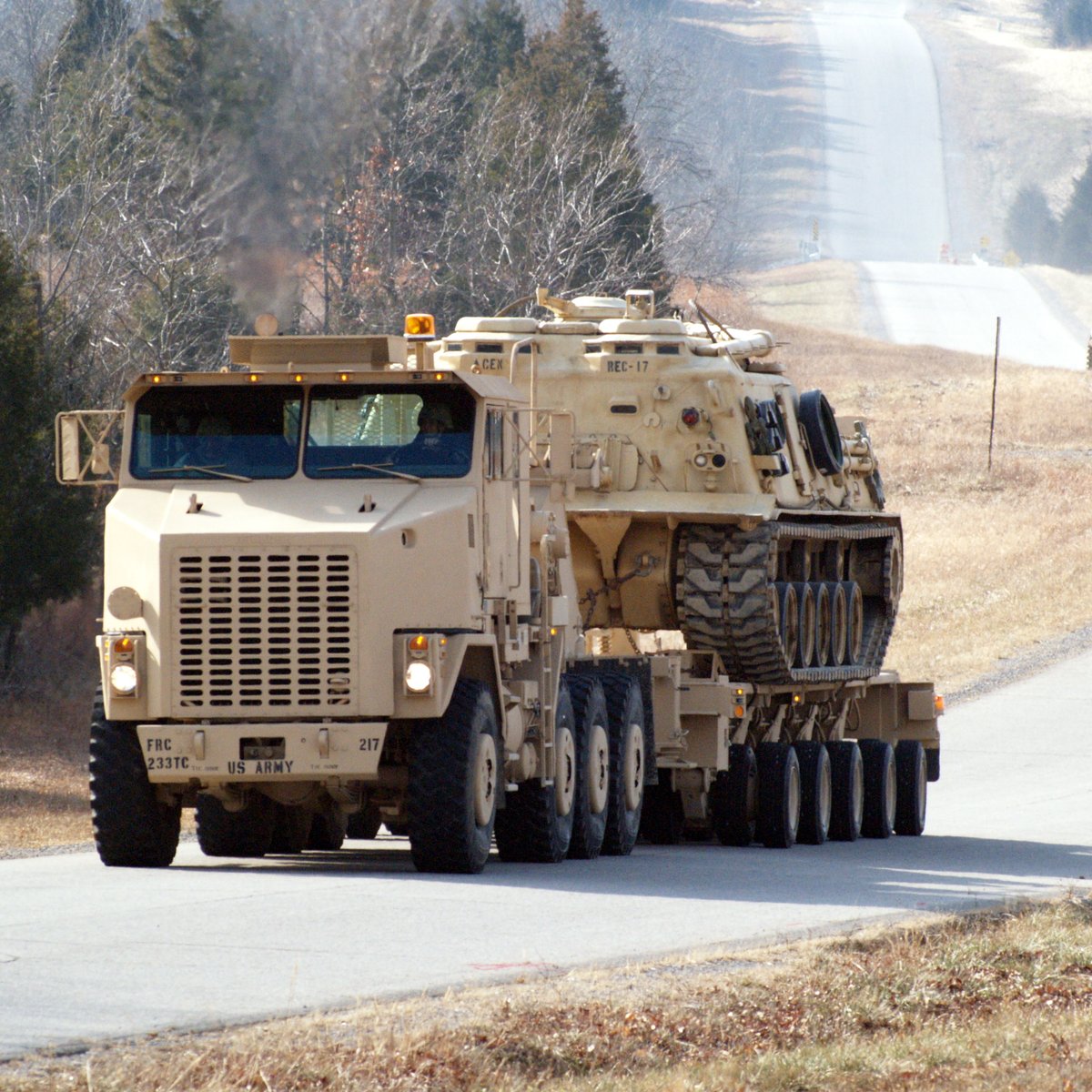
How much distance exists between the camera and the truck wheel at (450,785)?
44.5 ft

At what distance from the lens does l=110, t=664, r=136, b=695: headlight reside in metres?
13.5

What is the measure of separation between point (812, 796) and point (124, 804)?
7.29 metres

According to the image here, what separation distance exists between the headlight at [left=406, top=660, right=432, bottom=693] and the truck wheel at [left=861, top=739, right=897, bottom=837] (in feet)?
26.9

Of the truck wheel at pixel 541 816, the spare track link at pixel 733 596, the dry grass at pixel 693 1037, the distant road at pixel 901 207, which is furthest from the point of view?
the distant road at pixel 901 207

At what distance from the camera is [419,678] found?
13.5 m

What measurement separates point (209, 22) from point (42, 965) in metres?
34.9

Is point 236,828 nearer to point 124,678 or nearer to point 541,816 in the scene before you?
point 541,816

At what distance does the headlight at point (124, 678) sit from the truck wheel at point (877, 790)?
9073 mm

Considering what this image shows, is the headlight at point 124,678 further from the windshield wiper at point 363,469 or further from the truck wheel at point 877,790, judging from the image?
the truck wheel at point 877,790

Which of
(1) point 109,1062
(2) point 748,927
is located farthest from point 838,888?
(1) point 109,1062

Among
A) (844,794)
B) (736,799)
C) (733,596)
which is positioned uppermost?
(733,596)

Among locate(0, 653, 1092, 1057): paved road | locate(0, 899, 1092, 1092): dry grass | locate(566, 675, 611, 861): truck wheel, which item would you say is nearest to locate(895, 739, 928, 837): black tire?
locate(0, 653, 1092, 1057): paved road

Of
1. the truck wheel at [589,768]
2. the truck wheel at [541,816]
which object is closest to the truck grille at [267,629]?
the truck wheel at [541,816]

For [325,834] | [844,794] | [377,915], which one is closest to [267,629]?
[377,915]
